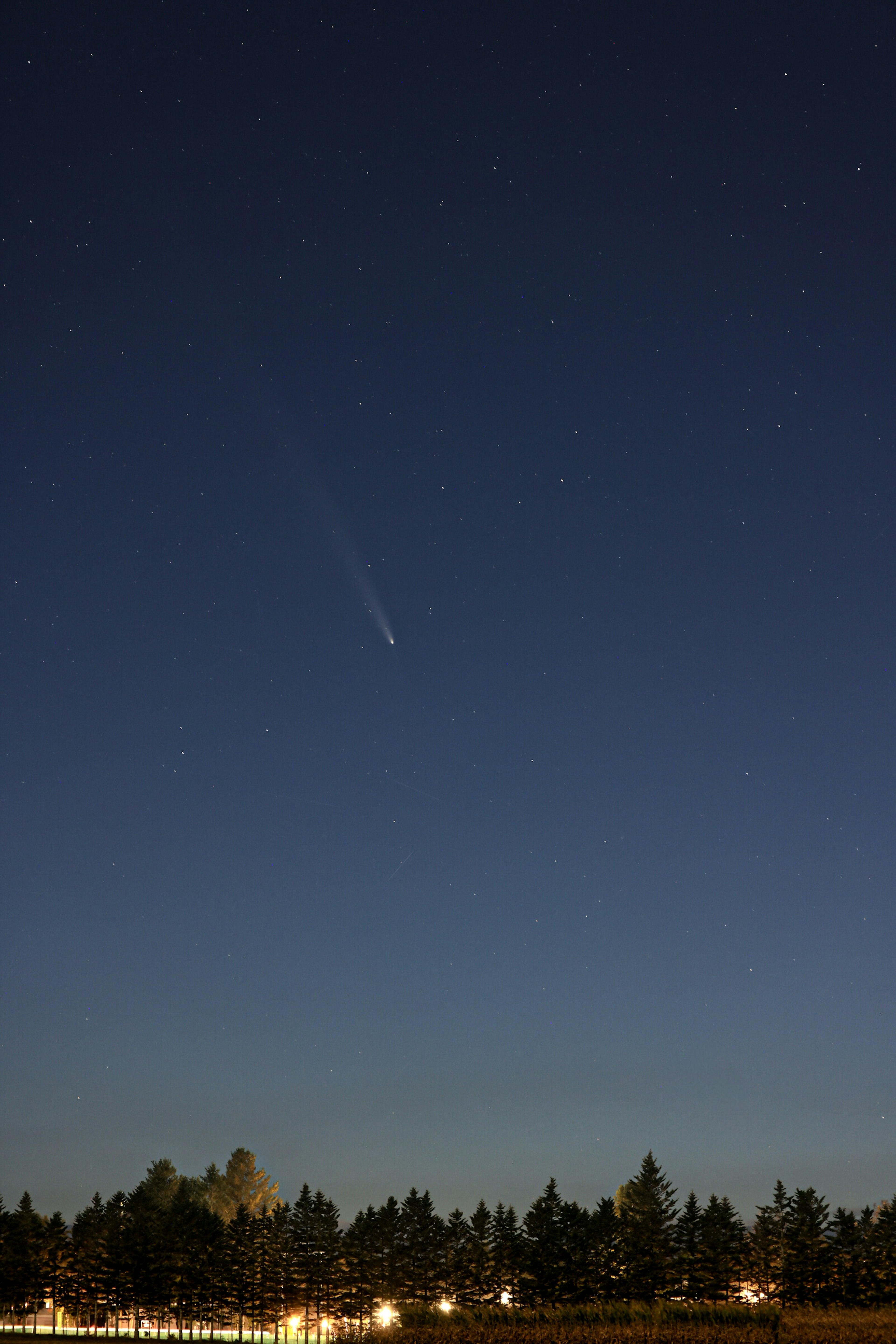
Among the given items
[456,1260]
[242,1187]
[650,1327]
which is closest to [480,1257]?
[456,1260]

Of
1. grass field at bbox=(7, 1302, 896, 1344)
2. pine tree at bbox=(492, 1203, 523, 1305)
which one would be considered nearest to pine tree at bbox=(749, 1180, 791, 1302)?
pine tree at bbox=(492, 1203, 523, 1305)

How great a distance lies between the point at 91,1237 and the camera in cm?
8319

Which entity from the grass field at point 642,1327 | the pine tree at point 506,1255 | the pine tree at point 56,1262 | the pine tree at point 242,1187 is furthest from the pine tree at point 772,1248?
the pine tree at point 242,1187

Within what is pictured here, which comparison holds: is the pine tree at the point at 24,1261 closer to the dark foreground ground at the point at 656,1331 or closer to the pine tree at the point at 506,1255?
the pine tree at the point at 506,1255

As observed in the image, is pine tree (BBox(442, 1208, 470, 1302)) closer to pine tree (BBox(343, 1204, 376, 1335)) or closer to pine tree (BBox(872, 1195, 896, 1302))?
pine tree (BBox(343, 1204, 376, 1335))

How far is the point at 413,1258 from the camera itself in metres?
73.9

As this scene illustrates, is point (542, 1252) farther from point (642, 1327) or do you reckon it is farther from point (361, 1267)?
point (642, 1327)

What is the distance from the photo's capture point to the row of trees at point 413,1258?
6650cm

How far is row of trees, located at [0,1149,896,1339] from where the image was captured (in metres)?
66.5

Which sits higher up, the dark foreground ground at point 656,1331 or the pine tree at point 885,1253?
the dark foreground ground at point 656,1331

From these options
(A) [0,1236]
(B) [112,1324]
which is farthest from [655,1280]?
(B) [112,1324]

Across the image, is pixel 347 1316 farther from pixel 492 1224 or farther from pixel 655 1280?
pixel 655 1280

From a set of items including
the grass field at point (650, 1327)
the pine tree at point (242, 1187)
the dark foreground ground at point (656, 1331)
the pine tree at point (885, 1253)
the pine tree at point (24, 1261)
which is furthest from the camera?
the pine tree at point (242, 1187)

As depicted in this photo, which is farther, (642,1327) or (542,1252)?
(542,1252)
